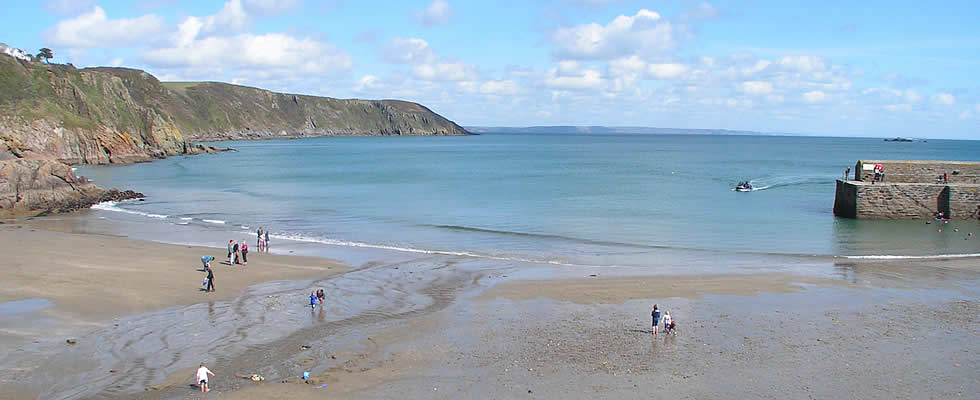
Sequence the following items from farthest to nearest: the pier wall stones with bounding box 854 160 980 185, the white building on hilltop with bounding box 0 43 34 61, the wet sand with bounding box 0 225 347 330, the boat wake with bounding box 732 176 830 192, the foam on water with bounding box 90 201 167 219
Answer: the white building on hilltop with bounding box 0 43 34 61 → the boat wake with bounding box 732 176 830 192 → the foam on water with bounding box 90 201 167 219 → the pier wall stones with bounding box 854 160 980 185 → the wet sand with bounding box 0 225 347 330

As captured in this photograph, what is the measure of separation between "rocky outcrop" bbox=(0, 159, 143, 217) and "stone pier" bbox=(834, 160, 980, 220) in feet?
160

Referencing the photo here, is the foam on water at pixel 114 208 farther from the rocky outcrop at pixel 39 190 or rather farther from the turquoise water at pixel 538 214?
the rocky outcrop at pixel 39 190

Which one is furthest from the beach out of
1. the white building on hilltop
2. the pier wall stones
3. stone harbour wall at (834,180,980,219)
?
the white building on hilltop

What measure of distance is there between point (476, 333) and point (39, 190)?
122ft

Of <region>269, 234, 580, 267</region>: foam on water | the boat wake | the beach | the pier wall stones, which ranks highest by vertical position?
the pier wall stones

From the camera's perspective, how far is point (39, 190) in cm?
4091

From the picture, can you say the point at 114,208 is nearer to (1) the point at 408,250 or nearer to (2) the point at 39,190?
(2) the point at 39,190

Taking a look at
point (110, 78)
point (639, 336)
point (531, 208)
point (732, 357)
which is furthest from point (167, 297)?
point (110, 78)

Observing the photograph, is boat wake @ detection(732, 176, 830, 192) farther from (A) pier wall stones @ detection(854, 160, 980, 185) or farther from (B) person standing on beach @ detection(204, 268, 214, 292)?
(B) person standing on beach @ detection(204, 268, 214, 292)

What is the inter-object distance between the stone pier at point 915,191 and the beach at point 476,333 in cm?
1569

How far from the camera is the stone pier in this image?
38094 millimetres

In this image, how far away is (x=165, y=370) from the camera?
44.4 feet

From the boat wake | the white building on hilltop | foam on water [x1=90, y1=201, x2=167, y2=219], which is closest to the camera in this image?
foam on water [x1=90, y1=201, x2=167, y2=219]

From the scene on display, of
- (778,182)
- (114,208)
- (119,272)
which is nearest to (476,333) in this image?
(119,272)
